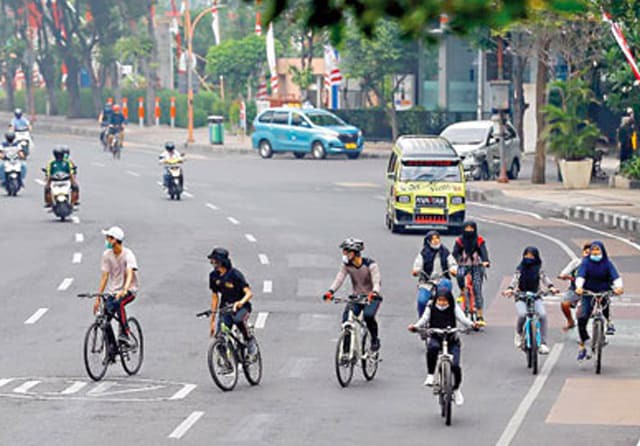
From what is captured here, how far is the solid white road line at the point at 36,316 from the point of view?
23922mm

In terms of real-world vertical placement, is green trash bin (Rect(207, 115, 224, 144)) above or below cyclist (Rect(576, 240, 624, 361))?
above

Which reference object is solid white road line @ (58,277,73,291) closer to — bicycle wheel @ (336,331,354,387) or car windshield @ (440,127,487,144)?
bicycle wheel @ (336,331,354,387)

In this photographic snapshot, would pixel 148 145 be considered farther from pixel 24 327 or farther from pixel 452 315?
pixel 452 315

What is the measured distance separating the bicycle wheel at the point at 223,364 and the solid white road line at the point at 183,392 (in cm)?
36

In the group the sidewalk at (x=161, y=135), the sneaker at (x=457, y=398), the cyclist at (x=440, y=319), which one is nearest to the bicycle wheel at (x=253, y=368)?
the cyclist at (x=440, y=319)

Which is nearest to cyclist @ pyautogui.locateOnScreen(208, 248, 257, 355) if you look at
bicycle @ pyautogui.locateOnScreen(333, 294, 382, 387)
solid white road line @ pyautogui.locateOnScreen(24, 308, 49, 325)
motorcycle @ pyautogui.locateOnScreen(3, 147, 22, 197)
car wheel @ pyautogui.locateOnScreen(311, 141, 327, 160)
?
bicycle @ pyautogui.locateOnScreen(333, 294, 382, 387)

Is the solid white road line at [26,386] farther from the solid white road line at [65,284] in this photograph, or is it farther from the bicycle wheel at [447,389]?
the solid white road line at [65,284]

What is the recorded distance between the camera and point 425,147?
121 feet

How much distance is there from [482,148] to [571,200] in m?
7.46

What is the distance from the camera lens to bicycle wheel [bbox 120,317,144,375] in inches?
776

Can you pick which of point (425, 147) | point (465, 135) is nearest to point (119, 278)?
point (425, 147)

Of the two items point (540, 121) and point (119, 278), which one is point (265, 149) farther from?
point (119, 278)

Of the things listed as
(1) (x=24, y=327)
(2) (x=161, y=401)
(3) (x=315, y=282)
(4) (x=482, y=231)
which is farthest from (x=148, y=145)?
(2) (x=161, y=401)

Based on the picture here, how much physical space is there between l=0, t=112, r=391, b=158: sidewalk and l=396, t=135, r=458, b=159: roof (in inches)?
1081
